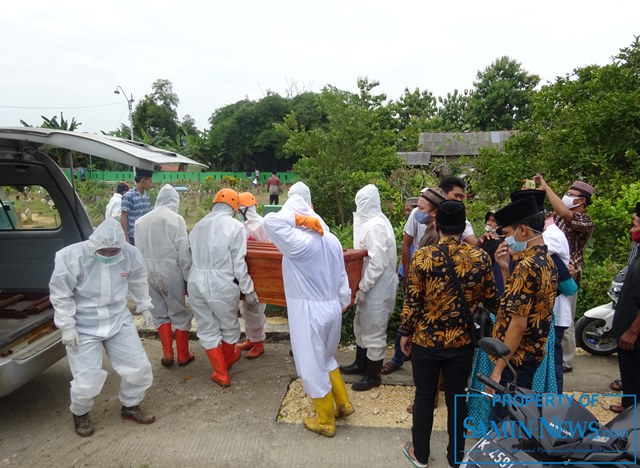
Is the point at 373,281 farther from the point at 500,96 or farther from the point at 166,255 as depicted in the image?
the point at 500,96

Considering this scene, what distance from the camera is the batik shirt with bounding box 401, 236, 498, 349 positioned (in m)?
2.75

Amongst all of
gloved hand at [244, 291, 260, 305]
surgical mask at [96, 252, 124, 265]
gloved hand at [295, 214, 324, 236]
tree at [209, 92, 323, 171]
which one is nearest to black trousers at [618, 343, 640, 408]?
gloved hand at [295, 214, 324, 236]

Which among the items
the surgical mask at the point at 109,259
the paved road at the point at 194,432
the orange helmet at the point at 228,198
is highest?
the orange helmet at the point at 228,198

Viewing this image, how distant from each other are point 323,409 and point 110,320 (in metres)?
1.73

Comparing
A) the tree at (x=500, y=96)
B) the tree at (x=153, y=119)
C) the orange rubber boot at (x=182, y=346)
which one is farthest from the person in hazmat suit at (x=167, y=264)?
the tree at (x=153, y=119)

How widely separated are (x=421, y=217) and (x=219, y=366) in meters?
2.24

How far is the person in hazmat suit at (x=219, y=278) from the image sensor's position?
4.24 m

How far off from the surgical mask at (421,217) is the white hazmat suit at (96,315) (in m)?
2.36

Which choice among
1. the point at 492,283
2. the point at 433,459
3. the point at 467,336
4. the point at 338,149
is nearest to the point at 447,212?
the point at 492,283

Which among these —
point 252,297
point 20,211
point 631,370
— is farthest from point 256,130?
point 631,370

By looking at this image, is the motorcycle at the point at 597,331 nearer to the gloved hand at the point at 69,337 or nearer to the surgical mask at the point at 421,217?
the surgical mask at the point at 421,217

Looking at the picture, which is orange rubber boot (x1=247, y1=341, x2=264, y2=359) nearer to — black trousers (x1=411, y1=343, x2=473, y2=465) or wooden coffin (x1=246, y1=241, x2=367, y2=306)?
wooden coffin (x1=246, y1=241, x2=367, y2=306)

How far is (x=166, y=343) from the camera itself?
4.73 m

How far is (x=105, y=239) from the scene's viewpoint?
3.46m
